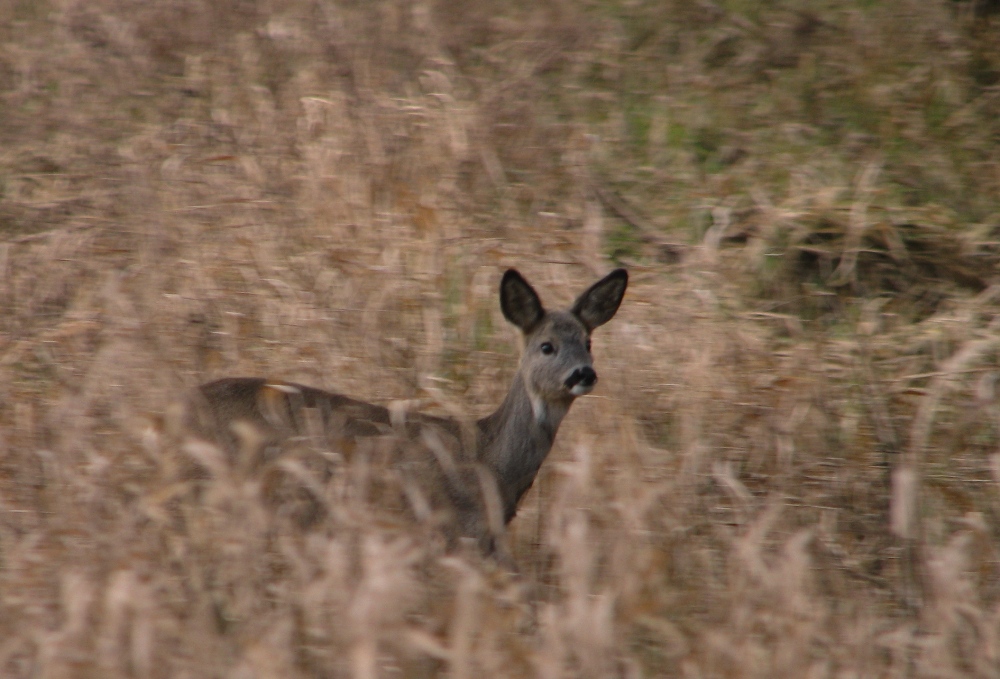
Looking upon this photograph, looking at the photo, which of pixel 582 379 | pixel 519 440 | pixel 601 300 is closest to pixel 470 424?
pixel 519 440

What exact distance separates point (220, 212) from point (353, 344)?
4.96 feet

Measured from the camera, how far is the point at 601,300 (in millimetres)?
5941

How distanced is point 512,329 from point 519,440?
1.31 metres

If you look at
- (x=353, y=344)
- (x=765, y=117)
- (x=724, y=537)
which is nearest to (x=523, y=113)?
(x=765, y=117)

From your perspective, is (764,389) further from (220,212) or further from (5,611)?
(5,611)

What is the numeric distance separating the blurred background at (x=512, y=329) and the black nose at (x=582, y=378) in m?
0.37

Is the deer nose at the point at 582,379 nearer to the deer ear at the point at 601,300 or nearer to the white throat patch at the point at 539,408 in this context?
the white throat patch at the point at 539,408

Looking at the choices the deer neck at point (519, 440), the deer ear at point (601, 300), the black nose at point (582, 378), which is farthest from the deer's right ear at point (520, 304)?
the black nose at point (582, 378)

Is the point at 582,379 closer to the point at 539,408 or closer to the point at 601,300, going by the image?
the point at 539,408

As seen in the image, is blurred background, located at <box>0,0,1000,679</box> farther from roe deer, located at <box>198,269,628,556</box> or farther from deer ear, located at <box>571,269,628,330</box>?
deer ear, located at <box>571,269,628,330</box>

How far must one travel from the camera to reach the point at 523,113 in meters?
8.51

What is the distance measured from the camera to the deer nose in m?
5.45

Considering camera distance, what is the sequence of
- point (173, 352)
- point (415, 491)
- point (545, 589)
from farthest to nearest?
point (173, 352) < point (545, 589) < point (415, 491)

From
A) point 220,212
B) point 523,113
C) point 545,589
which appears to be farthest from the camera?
point 523,113
